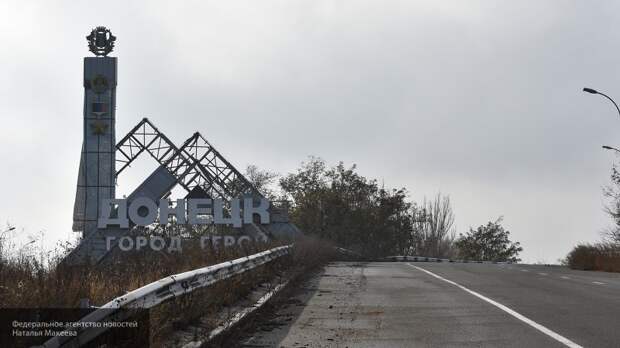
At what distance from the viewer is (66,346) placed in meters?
7.62

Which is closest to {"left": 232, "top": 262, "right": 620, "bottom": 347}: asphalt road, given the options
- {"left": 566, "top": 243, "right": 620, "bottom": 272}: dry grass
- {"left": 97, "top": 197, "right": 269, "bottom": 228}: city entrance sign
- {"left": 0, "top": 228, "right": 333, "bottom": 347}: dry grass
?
{"left": 0, "top": 228, "right": 333, "bottom": 347}: dry grass

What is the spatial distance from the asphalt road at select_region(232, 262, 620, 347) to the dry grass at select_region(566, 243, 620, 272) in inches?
817

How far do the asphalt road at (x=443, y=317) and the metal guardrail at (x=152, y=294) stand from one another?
0.94 meters

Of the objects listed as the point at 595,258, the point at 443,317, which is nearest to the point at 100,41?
the point at 595,258

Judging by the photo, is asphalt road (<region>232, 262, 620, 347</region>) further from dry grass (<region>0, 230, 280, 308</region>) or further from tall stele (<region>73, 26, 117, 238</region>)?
tall stele (<region>73, 26, 117, 238</region>)

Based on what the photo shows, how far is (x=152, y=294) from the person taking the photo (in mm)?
9977

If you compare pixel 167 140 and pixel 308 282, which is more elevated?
pixel 167 140

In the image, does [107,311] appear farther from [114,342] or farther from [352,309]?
[352,309]

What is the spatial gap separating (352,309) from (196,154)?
53.0 metres

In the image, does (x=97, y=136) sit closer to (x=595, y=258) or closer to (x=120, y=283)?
(x=595, y=258)

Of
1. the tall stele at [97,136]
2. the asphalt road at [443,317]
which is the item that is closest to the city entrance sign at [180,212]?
the tall stele at [97,136]

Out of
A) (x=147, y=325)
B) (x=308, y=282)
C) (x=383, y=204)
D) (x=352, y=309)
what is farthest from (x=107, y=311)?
(x=383, y=204)

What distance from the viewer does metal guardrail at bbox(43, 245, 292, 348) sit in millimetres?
7879

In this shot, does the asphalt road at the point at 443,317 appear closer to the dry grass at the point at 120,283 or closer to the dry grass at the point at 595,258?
the dry grass at the point at 120,283
